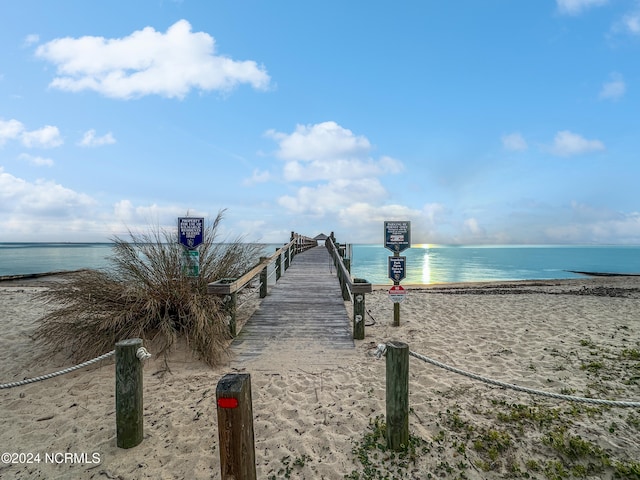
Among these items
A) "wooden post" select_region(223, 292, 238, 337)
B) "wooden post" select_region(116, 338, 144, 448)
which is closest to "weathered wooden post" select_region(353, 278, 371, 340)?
"wooden post" select_region(223, 292, 238, 337)

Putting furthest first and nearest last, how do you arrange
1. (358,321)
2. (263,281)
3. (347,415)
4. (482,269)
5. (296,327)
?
1. (482,269)
2. (263,281)
3. (296,327)
4. (358,321)
5. (347,415)

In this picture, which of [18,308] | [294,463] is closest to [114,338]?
[294,463]

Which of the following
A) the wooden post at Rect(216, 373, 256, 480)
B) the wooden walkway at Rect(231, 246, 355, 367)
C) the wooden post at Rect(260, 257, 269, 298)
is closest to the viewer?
the wooden post at Rect(216, 373, 256, 480)

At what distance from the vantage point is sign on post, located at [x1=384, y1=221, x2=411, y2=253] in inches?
261

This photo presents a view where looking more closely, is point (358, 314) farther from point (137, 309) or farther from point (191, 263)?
point (137, 309)

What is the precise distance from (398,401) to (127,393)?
7.77ft

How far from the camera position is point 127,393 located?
9.11 ft

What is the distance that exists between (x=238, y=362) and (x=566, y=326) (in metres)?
6.57

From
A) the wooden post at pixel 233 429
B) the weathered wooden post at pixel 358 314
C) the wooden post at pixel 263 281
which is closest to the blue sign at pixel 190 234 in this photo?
the wooden post at pixel 263 281

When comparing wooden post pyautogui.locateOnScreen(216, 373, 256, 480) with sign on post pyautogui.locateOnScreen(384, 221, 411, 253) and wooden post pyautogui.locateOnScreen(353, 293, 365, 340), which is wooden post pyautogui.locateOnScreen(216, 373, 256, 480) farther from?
sign on post pyautogui.locateOnScreen(384, 221, 411, 253)

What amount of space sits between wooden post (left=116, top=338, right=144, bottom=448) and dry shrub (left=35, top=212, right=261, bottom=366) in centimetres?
158

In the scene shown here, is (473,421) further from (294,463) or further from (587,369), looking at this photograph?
(587,369)

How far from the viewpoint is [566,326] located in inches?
257

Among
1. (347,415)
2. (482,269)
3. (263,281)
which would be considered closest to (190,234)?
(263,281)
